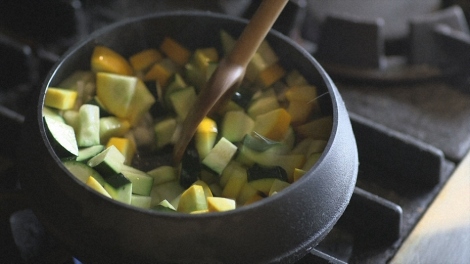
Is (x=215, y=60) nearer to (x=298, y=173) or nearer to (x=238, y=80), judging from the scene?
(x=238, y=80)

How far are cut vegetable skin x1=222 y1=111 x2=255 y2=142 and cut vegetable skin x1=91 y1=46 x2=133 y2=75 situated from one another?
0.18m

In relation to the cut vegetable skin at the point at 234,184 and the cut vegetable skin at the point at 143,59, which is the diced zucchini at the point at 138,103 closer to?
the cut vegetable skin at the point at 143,59

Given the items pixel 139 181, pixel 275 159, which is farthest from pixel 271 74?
pixel 139 181

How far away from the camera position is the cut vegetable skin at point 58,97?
30.0 inches

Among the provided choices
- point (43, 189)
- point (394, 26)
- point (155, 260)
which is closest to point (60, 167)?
point (43, 189)

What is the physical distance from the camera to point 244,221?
1.93 ft

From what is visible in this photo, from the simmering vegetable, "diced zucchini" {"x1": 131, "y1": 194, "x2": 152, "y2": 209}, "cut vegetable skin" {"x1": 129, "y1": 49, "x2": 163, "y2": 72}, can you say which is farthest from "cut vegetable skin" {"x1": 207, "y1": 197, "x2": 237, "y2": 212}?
"cut vegetable skin" {"x1": 129, "y1": 49, "x2": 163, "y2": 72}

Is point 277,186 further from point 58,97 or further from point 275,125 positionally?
point 58,97

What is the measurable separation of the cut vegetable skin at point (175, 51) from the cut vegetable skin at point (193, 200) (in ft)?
0.94

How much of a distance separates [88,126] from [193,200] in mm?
201

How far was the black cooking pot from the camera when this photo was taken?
22.8 inches

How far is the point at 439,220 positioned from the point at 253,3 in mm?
529

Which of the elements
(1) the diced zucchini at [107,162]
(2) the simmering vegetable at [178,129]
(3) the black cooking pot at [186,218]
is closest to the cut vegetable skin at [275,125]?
(2) the simmering vegetable at [178,129]

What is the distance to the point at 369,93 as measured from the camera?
103 cm
